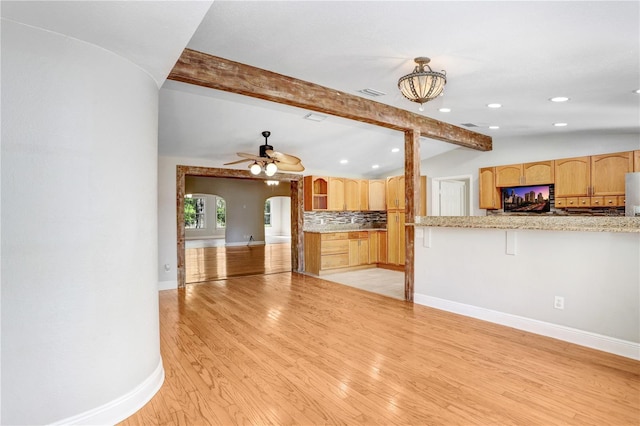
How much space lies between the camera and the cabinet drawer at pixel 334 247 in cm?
690

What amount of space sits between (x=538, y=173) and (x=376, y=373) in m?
5.04

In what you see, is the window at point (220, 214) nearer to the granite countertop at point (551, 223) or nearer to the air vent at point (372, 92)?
the air vent at point (372, 92)

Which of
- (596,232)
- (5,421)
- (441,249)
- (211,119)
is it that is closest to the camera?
(5,421)

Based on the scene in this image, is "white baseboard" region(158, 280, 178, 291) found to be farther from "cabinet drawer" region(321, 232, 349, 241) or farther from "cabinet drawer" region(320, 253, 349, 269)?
"cabinet drawer" region(321, 232, 349, 241)

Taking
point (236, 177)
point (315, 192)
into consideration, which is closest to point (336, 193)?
point (315, 192)

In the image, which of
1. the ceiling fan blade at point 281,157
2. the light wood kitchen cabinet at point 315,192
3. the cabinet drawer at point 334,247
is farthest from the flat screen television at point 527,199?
the ceiling fan blade at point 281,157

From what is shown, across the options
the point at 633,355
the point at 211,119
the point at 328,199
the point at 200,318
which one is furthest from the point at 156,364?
the point at 328,199

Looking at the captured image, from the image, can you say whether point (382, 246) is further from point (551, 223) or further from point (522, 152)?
point (551, 223)

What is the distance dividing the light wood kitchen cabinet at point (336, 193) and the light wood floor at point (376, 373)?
11.8 ft

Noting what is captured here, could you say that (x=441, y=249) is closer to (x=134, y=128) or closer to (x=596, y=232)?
(x=596, y=232)

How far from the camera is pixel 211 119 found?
482 cm

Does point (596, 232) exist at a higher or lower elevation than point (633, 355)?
higher

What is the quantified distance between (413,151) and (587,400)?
11.2 ft

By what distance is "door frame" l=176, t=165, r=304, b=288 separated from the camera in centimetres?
579
